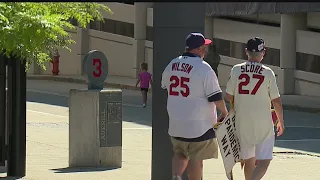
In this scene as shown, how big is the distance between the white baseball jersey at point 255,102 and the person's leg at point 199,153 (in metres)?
0.37

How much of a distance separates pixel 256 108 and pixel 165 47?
139 cm

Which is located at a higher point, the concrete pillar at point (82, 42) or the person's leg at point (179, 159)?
the concrete pillar at point (82, 42)

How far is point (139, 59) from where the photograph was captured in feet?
121

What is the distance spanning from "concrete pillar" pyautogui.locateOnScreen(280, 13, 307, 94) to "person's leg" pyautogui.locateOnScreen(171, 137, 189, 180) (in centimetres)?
2059

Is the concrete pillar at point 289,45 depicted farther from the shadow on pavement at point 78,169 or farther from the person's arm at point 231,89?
the person's arm at point 231,89

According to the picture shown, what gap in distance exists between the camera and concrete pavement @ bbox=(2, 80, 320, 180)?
40.5 feet

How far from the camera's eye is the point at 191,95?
9.05m

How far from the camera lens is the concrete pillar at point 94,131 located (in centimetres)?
1288

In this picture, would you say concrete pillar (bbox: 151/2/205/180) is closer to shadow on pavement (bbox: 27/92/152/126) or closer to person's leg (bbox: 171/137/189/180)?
person's leg (bbox: 171/137/189/180)

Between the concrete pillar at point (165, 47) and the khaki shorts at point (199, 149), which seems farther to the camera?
the concrete pillar at point (165, 47)

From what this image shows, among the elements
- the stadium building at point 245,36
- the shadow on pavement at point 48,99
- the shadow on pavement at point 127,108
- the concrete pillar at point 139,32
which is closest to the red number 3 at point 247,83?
the shadow on pavement at point 127,108

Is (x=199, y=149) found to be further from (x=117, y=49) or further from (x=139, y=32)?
(x=117, y=49)

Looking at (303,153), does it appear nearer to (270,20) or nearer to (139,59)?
(270,20)

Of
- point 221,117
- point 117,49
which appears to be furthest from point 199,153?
point 117,49
